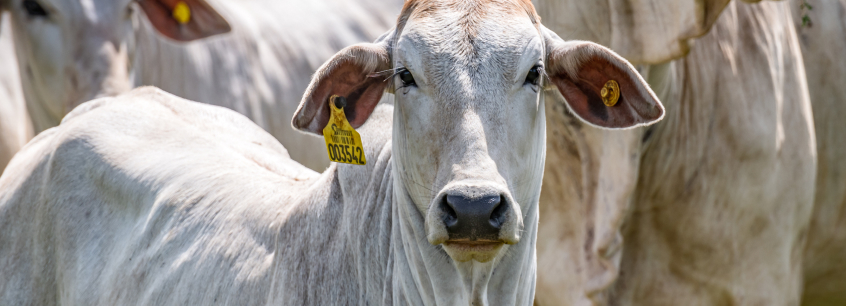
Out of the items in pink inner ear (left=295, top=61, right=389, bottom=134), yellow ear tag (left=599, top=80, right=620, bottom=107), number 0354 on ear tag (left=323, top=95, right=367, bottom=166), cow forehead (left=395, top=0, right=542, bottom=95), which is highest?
cow forehead (left=395, top=0, right=542, bottom=95)

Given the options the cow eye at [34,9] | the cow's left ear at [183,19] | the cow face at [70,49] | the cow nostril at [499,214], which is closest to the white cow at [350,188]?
the cow nostril at [499,214]

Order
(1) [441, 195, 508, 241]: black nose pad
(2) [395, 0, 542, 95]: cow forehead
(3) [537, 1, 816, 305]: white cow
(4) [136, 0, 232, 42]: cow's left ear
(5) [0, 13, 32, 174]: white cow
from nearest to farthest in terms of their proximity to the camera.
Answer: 1. (1) [441, 195, 508, 241]: black nose pad
2. (2) [395, 0, 542, 95]: cow forehead
3. (3) [537, 1, 816, 305]: white cow
4. (5) [0, 13, 32, 174]: white cow
5. (4) [136, 0, 232, 42]: cow's left ear

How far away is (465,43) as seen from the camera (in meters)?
2.52

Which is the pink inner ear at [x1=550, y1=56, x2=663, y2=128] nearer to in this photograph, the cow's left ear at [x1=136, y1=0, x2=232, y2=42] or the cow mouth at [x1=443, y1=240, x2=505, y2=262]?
the cow mouth at [x1=443, y1=240, x2=505, y2=262]

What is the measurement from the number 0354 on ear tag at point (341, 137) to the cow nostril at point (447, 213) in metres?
0.54

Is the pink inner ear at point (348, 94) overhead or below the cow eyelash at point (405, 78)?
below

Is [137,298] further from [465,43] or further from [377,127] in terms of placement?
[465,43]

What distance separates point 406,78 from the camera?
259cm

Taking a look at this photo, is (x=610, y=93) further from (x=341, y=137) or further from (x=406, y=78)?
(x=341, y=137)

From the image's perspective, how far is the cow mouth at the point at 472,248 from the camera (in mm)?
2365

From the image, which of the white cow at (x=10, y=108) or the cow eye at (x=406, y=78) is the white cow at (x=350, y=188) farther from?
the white cow at (x=10, y=108)

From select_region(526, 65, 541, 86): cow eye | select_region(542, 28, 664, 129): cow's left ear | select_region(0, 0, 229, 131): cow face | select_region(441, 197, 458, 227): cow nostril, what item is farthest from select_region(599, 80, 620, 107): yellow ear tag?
select_region(0, 0, 229, 131): cow face

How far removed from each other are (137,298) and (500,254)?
150cm

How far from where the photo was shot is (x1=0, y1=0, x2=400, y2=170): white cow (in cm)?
511
